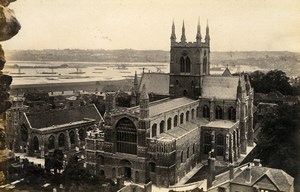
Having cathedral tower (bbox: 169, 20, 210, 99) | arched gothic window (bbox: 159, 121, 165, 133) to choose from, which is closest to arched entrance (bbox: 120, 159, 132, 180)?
arched gothic window (bbox: 159, 121, 165, 133)

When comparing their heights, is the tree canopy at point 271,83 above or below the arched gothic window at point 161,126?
above

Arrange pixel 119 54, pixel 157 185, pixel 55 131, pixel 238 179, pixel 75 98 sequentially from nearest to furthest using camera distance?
pixel 238 179 → pixel 157 185 → pixel 119 54 → pixel 55 131 → pixel 75 98

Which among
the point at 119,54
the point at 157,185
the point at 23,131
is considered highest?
the point at 119,54

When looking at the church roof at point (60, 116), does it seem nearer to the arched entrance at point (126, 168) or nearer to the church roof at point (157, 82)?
the church roof at point (157, 82)

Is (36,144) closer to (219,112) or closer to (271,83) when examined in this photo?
(219,112)

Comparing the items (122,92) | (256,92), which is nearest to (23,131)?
(122,92)

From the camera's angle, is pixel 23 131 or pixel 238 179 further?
pixel 23 131

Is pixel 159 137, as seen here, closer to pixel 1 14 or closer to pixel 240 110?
pixel 240 110

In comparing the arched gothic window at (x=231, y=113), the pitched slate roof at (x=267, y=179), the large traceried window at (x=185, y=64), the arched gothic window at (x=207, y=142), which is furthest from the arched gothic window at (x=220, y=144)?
the pitched slate roof at (x=267, y=179)
